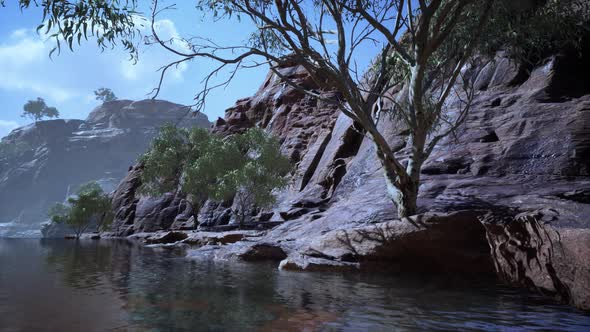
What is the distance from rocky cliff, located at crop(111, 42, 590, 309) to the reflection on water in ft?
2.85

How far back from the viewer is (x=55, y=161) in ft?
603

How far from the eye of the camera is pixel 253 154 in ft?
137

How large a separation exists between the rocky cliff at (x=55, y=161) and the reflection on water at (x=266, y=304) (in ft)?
548

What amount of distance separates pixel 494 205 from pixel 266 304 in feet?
28.0

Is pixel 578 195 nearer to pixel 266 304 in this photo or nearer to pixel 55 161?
pixel 266 304

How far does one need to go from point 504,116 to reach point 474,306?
1356 cm

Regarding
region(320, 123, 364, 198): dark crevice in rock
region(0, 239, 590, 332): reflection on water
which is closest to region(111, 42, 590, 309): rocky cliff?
region(0, 239, 590, 332): reflection on water

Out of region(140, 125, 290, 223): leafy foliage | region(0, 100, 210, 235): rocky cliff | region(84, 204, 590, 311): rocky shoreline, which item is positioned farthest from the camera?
region(0, 100, 210, 235): rocky cliff

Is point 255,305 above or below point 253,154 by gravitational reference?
below

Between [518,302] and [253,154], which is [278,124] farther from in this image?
[518,302]

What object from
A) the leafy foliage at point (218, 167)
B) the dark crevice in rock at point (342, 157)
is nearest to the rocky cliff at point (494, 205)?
the dark crevice in rock at point (342, 157)

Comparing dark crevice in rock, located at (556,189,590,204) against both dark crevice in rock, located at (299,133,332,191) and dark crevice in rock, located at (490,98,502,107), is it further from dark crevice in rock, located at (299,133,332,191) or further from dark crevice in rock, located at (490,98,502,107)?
dark crevice in rock, located at (299,133,332,191)

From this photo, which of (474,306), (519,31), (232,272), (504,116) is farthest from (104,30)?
(504,116)

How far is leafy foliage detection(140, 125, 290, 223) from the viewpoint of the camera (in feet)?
108
